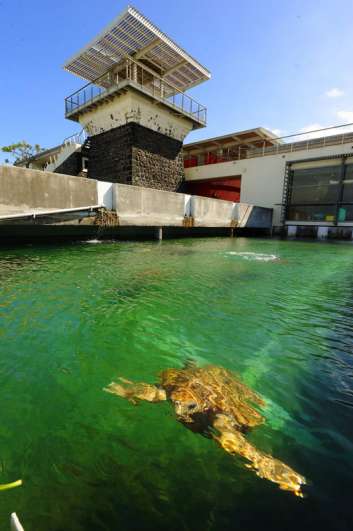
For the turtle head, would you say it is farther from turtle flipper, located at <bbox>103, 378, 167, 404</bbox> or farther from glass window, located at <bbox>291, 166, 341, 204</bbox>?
glass window, located at <bbox>291, 166, 341, 204</bbox>

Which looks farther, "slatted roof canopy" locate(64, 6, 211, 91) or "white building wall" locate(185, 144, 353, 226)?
"white building wall" locate(185, 144, 353, 226)

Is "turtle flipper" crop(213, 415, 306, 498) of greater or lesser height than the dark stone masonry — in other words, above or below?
below

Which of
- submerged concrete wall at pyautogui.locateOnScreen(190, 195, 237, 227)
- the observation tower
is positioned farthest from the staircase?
submerged concrete wall at pyautogui.locateOnScreen(190, 195, 237, 227)

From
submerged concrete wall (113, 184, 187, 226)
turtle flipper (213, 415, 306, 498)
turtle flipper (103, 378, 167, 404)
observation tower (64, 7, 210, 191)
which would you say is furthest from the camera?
observation tower (64, 7, 210, 191)

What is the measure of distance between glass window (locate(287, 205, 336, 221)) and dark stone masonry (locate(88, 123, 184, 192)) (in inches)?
397

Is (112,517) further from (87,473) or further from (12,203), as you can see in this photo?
(12,203)

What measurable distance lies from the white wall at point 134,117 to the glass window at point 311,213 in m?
11.4

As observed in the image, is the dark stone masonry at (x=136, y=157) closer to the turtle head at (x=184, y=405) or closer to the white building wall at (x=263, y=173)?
the white building wall at (x=263, y=173)

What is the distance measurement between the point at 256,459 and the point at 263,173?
2391 cm

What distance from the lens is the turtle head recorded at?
1.67 meters

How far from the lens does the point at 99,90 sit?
1969 centimetres

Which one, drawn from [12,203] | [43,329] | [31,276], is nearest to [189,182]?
[12,203]

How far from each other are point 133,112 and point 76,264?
54.2ft

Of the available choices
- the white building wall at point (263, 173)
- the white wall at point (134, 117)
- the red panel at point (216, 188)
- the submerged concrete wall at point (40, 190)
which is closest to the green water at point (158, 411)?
the submerged concrete wall at point (40, 190)
